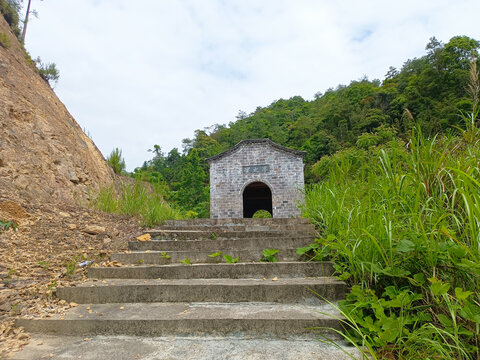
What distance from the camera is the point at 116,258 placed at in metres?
2.73

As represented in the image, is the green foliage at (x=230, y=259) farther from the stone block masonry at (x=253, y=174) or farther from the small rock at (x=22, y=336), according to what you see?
the stone block masonry at (x=253, y=174)

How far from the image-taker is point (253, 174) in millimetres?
12164

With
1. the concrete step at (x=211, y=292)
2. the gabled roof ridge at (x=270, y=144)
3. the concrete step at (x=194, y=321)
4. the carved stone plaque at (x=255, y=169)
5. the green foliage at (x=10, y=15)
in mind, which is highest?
the green foliage at (x=10, y=15)

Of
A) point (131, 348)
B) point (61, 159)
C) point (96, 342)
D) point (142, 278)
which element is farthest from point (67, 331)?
point (61, 159)

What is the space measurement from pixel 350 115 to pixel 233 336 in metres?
28.4

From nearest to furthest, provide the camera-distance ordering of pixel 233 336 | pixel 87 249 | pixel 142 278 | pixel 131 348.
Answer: pixel 131 348 < pixel 233 336 < pixel 142 278 < pixel 87 249

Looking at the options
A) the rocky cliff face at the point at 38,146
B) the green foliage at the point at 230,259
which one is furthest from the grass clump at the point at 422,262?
the rocky cliff face at the point at 38,146

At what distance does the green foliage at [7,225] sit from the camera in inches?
99.0

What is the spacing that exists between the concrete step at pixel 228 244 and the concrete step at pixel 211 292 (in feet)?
2.44

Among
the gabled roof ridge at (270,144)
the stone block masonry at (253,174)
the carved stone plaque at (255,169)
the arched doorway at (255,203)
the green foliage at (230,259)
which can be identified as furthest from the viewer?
the arched doorway at (255,203)

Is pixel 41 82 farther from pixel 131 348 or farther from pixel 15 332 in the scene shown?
pixel 131 348

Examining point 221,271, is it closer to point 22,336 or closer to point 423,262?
point 22,336

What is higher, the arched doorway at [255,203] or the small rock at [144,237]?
the arched doorway at [255,203]

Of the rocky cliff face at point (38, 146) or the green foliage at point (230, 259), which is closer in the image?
the green foliage at point (230, 259)
